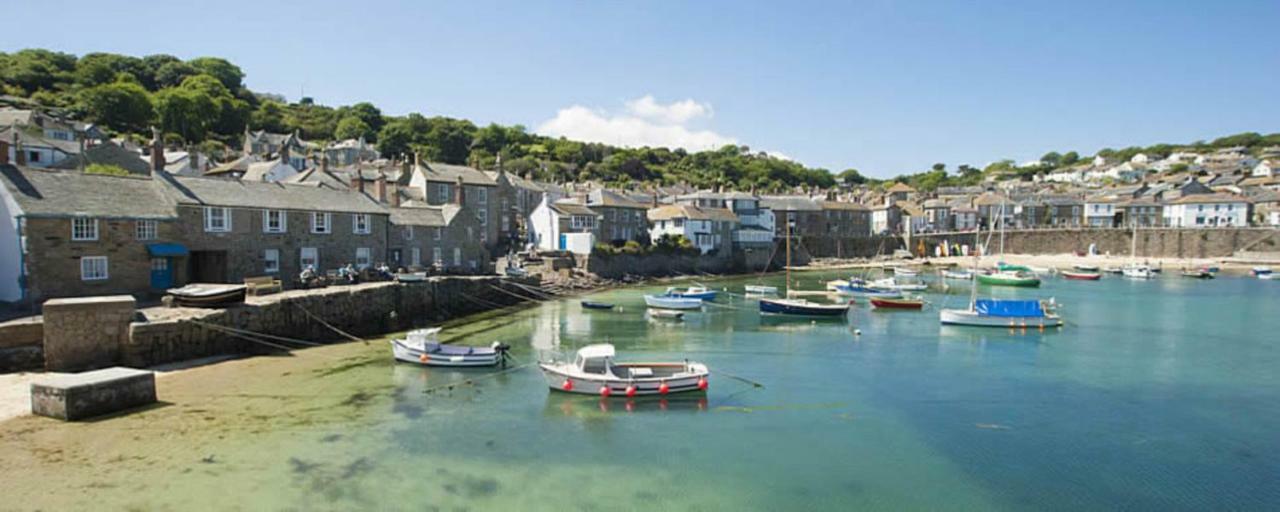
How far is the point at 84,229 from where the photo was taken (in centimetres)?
2859

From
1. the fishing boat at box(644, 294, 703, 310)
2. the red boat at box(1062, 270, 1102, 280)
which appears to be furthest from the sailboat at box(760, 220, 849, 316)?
the red boat at box(1062, 270, 1102, 280)

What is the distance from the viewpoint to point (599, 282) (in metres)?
64.9

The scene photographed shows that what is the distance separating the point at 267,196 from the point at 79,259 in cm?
1106

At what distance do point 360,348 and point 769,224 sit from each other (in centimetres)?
7125

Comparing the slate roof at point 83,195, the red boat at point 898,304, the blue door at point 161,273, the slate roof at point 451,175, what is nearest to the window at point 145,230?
the slate roof at point 83,195

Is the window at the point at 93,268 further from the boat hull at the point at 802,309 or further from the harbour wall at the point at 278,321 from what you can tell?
the boat hull at the point at 802,309

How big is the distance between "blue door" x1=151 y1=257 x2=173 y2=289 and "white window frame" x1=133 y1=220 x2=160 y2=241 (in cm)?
111

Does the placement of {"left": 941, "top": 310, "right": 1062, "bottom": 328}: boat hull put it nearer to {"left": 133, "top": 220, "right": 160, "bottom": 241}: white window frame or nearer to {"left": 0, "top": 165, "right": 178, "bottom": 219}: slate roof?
{"left": 133, "top": 220, "right": 160, "bottom": 241}: white window frame

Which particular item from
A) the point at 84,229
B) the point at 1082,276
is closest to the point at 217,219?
the point at 84,229

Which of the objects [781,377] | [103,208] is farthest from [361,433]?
[103,208]

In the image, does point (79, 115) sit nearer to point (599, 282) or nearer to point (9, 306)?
point (599, 282)

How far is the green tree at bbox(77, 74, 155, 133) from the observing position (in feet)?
339

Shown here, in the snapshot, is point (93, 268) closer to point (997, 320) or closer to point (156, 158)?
point (156, 158)

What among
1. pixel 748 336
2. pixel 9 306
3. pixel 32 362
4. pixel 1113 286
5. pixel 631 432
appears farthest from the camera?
pixel 1113 286
